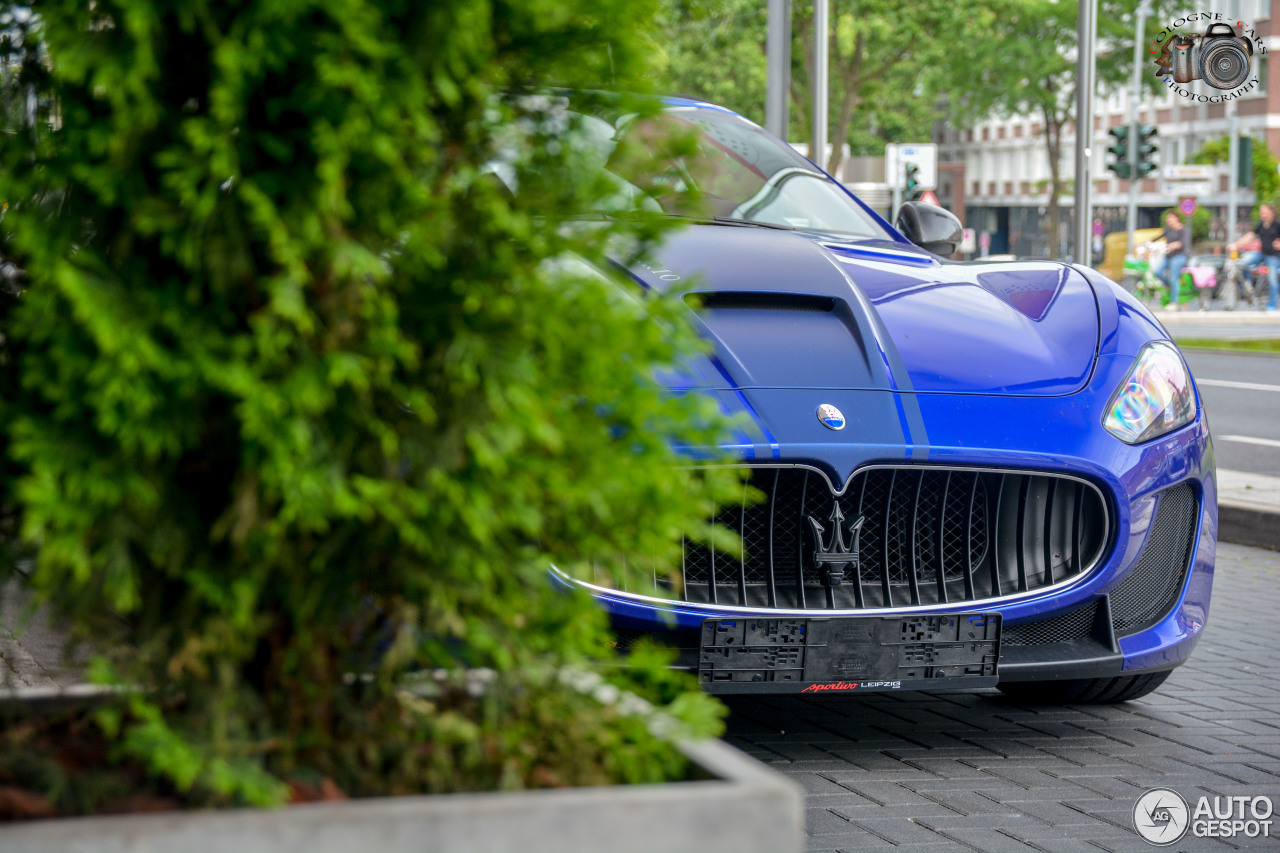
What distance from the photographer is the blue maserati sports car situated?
12.2 feet

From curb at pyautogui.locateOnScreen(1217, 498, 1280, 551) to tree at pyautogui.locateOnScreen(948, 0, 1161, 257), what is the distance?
41.4m

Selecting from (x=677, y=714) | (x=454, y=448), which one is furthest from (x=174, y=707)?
(x=677, y=714)

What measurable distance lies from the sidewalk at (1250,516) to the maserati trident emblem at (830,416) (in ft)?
15.7

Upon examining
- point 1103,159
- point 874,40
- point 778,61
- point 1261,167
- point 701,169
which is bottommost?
point 701,169

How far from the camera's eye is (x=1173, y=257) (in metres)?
36.6

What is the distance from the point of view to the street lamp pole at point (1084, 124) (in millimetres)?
17062

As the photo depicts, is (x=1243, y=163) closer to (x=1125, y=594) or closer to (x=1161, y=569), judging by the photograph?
(x=1161, y=569)

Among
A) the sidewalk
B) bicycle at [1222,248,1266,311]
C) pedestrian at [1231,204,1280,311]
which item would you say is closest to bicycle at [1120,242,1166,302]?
bicycle at [1222,248,1266,311]

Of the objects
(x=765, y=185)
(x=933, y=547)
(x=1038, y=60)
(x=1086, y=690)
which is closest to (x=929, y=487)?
(x=933, y=547)

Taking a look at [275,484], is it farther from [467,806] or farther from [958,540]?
[958,540]

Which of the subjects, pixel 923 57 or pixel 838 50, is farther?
pixel 923 57

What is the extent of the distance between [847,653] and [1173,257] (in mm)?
35136

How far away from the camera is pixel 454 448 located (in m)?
1.92

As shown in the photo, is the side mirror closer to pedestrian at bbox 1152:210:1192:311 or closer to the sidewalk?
the sidewalk
